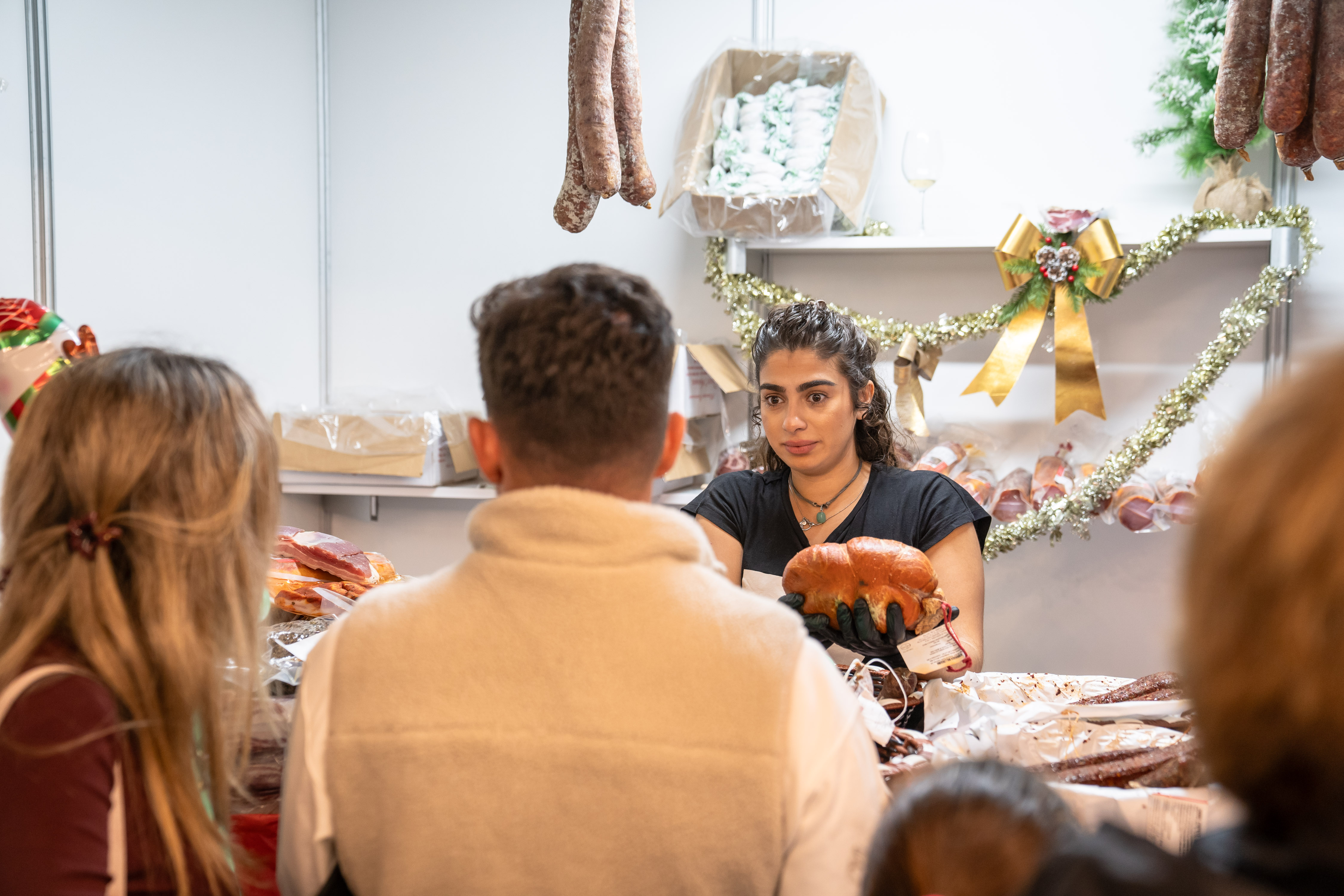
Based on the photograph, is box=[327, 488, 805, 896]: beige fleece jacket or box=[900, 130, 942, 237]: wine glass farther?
box=[900, 130, 942, 237]: wine glass

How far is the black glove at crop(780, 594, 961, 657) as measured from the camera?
1.39 metres

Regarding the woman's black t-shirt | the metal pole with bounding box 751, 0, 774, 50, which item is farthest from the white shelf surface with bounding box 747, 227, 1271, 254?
the woman's black t-shirt

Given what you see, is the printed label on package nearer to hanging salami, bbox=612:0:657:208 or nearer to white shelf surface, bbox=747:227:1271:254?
hanging salami, bbox=612:0:657:208

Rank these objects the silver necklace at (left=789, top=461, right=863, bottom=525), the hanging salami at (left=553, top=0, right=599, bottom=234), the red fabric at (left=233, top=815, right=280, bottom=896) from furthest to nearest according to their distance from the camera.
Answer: the silver necklace at (left=789, top=461, right=863, bottom=525), the hanging salami at (left=553, top=0, right=599, bottom=234), the red fabric at (left=233, top=815, right=280, bottom=896)

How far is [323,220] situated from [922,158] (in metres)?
2.09

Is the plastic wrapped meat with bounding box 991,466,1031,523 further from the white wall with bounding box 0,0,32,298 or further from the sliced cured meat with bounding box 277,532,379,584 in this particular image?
the white wall with bounding box 0,0,32,298

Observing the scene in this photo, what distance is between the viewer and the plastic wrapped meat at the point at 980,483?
2.64 m

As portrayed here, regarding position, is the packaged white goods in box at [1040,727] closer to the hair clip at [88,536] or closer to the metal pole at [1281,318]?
the hair clip at [88,536]

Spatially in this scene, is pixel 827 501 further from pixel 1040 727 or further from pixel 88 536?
pixel 88 536

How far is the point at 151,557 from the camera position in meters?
0.91

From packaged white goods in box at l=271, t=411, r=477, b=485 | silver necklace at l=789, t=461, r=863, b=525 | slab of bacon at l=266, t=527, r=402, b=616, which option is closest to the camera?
slab of bacon at l=266, t=527, r=402, b=616

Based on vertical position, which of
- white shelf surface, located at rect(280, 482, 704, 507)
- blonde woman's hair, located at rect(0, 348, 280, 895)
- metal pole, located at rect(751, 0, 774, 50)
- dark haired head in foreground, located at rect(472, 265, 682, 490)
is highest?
metal pole, located at rect(751, 0, 774, 50)

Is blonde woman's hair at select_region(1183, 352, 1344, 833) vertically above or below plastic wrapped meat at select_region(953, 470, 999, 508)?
above

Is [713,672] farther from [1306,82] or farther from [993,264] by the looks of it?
[993,264]
